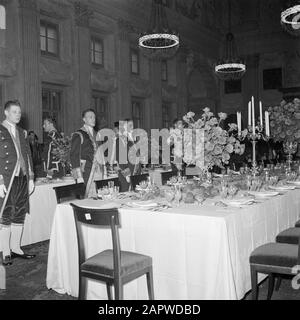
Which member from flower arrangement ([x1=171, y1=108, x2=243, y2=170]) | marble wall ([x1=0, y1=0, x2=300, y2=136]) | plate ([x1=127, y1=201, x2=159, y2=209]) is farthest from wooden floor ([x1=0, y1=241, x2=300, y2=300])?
marble wall ([x1=0, y1=0, x2=300, y2=136])

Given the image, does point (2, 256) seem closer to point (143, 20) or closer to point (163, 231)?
point (163, 231)

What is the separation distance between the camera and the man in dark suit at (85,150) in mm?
5789

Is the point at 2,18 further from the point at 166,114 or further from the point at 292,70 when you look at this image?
the point at 292,70

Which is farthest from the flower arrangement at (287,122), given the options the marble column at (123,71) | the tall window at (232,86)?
the tall window at (232,86)

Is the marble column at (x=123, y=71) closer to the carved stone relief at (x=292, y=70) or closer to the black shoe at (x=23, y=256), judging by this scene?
the black shoe at (x=23, y=256)

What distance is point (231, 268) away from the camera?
2891 mm

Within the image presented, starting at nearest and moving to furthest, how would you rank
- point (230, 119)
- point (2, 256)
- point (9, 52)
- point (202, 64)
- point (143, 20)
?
point (2, 256) → point (9, 52) → point (143, 20) → point (202, 64) → point (230, 119)

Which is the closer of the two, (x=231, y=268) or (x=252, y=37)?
(x=231, y=268)

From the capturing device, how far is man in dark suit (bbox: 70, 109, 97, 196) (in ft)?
19.0

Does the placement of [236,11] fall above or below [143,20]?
above

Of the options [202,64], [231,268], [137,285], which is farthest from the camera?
[202,64]
